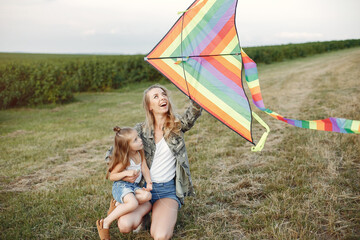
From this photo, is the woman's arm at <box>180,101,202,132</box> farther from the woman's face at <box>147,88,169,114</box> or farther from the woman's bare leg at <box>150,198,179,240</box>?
the woman's bare leg at <box>150,198,179,240</box>

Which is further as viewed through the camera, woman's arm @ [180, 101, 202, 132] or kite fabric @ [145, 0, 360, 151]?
woman's arm @ [180, 101, 202, 132]

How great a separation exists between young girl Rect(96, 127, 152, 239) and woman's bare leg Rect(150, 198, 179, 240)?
203mm

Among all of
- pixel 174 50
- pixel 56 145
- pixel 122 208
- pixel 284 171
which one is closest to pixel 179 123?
pixel 174 50

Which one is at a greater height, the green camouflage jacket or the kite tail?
the kite tail

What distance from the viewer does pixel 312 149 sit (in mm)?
5051

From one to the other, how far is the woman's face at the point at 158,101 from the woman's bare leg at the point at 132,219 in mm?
1035

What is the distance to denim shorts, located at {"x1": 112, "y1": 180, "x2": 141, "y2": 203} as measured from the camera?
9.29ft

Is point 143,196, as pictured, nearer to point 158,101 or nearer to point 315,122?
point 158,101

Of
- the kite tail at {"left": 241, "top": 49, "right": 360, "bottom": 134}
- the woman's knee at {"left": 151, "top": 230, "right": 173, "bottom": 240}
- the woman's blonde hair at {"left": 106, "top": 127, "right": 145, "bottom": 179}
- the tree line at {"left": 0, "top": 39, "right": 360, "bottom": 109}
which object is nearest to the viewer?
the kite tail at {"left": 241, "top": 49, "right": 360, "bottom": 134}

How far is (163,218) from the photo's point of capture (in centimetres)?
289

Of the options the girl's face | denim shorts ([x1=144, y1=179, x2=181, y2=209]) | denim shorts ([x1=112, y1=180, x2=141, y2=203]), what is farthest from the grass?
the girl's face

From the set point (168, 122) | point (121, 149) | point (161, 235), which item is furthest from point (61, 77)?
point (161, 235)

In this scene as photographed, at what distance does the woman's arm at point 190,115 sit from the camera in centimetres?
294

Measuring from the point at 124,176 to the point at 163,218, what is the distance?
0.58 meters
